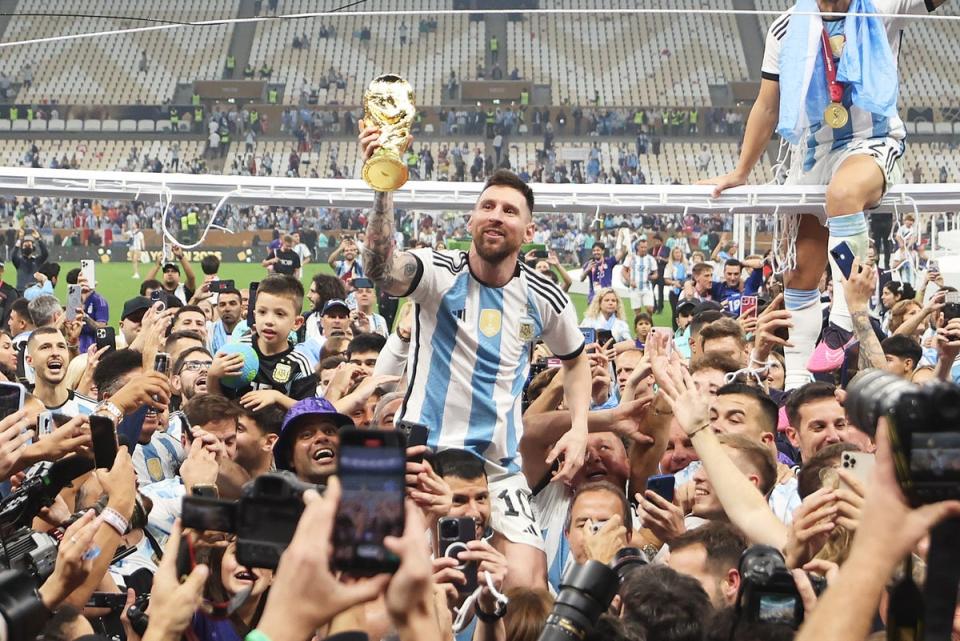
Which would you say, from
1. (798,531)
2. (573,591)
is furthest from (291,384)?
(573,591)

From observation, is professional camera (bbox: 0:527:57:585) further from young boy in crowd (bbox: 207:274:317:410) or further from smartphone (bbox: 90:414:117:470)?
young boy in crowd (bbox: 207:274:317:410)

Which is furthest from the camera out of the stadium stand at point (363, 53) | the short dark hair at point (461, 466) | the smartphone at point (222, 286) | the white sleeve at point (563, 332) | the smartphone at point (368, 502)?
the stadium stand at point (363, 53)

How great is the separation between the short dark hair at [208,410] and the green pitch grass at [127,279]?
1440 centimetres

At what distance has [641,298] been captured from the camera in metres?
22.0

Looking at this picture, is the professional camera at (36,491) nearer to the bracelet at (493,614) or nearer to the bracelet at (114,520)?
the bracelet at (114,520)

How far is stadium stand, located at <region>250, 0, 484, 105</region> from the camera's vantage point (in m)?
56.2

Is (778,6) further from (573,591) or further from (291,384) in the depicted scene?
(573,591)

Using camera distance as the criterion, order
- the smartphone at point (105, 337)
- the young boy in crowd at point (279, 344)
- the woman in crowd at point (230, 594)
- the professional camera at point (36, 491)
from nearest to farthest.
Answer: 1. the woman in crowd at point (230, 594)
2. the professional camera at point (36, 491)
3. the young boy in crowd at point (279, 344)
4. the smartphone at point (105, 337)

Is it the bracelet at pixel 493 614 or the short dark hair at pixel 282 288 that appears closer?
the bracelet at pixel 493 614

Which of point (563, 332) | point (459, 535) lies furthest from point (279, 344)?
point (459, 535)

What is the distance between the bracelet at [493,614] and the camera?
9.96 feet

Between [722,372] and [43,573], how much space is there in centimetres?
395

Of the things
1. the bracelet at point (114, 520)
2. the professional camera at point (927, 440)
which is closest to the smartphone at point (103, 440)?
the bracelet at point (114, 520)

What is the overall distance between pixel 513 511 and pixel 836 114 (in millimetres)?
2767
